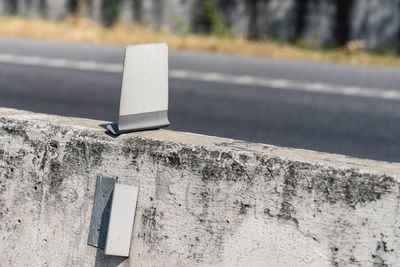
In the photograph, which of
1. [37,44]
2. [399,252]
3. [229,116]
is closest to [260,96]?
[229,116]

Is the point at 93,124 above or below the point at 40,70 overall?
below

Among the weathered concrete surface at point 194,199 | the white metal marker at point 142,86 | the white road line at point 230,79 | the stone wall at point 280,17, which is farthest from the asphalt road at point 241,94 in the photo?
the weathered concrete surface at point 194,199

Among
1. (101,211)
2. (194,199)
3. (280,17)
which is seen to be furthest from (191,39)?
(194,199)

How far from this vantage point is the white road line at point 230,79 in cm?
759

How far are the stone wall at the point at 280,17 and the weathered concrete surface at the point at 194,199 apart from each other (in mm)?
7868

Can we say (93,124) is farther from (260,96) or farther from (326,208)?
(260,96)

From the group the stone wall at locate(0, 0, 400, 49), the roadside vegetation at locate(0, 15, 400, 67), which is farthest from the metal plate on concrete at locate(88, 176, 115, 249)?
the stone wall at locate(0, 0, 400, 49)

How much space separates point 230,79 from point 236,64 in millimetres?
1079

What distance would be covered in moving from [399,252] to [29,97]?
5196mm

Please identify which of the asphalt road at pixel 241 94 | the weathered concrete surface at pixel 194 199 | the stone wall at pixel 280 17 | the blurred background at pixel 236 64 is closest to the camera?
the weathered concrete surface at pixel 194 199

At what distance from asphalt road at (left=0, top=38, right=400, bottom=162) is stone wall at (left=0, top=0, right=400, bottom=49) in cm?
102

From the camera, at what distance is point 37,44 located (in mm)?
10250

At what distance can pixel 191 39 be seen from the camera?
34.1 feet

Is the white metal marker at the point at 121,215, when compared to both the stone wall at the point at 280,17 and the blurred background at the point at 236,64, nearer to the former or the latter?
the blurred background at the point at 236,64
